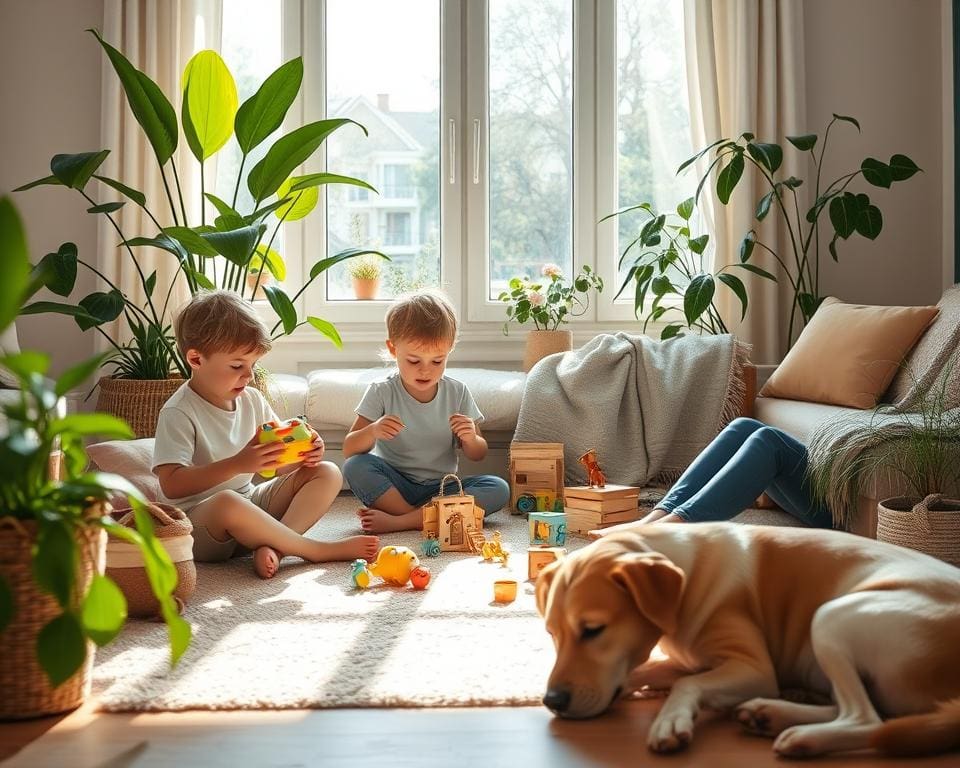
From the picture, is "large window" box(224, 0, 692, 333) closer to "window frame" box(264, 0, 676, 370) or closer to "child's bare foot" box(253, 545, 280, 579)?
"window frame" box(264, 0, 676, 370)

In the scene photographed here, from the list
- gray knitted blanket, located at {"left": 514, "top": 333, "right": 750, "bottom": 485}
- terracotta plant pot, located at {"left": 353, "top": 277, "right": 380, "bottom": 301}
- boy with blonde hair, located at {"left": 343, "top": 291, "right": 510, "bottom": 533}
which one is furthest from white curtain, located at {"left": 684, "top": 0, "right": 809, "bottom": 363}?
boy with blonde hair, located at {"left": 343, "top": 291, "right": 510, "bottom": 533}

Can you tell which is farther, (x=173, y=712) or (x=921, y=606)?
(x=173, y=712)

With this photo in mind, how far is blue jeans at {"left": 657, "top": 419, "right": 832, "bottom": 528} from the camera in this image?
2629mm

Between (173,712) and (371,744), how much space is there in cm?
35

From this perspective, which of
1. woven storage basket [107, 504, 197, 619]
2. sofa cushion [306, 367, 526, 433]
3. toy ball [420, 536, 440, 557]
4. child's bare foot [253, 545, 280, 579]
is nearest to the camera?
woven storage basket [107, 504, 197, 619]

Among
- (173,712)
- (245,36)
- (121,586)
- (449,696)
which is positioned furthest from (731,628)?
(245,36)

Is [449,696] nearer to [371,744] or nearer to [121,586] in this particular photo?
[371,744]

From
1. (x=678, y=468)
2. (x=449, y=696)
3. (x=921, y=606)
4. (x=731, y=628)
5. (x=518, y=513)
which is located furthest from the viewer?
(x=678, y=468)

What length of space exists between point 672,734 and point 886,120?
155 inches

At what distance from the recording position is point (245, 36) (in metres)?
4.71

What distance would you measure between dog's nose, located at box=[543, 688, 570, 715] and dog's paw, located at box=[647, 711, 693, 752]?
0.41ft

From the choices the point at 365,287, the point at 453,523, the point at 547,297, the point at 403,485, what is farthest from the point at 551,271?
the point at 453,523

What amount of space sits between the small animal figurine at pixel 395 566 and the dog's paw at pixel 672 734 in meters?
1.07

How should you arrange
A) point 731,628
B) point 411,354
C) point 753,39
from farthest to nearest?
point 753,39 < point 411,354 < point 731,628
